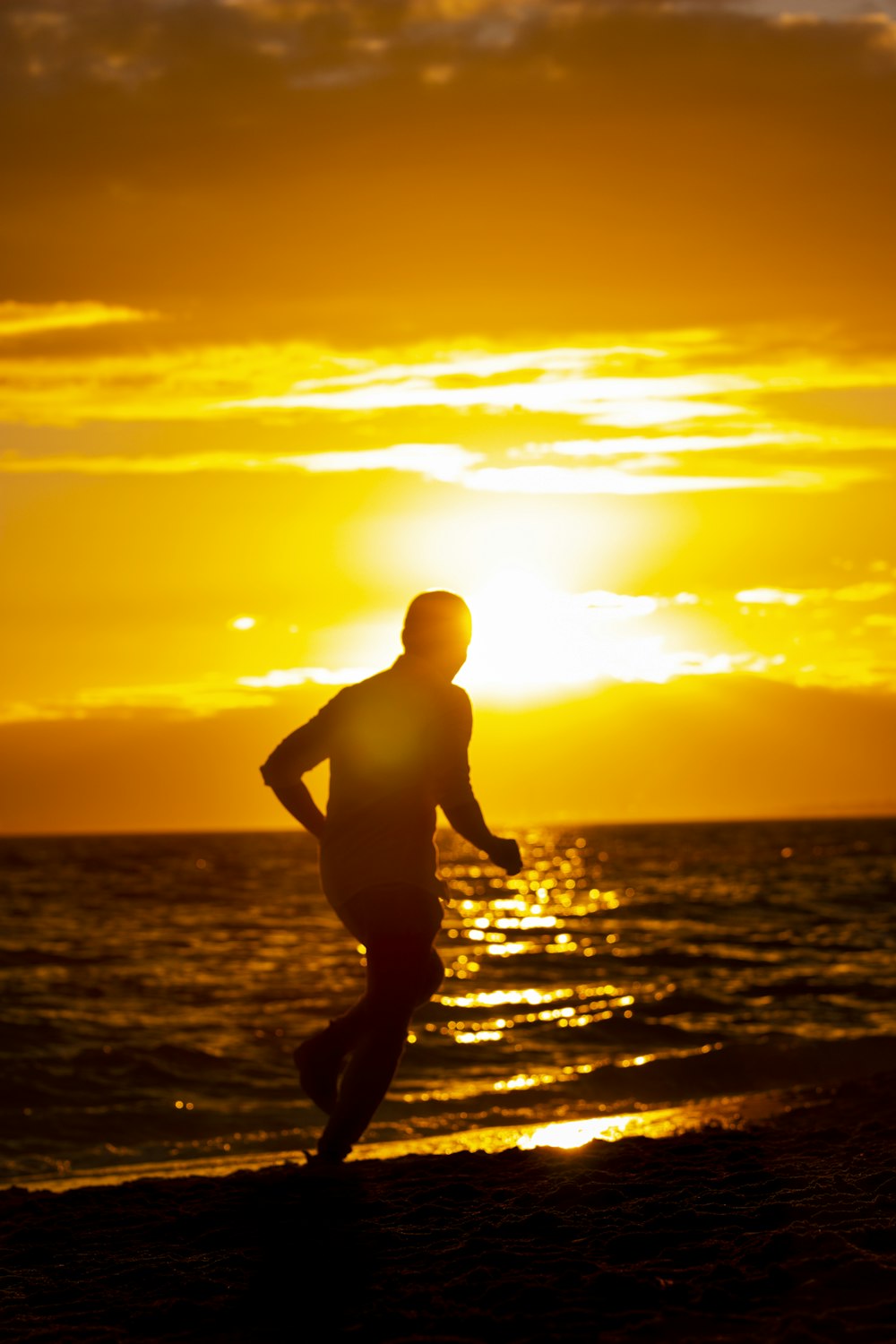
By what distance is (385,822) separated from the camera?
222 inches

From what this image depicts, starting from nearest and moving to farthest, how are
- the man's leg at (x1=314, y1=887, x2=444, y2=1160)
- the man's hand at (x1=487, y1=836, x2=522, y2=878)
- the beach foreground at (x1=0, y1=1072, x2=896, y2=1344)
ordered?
the beach foreground at (x1=0, y1=1072, x2=896, y2=1344) → the man's leg at (x1=314, y1=887, x2=444, y2=1160) → the man's hand at (x1=487, y1=836, x2=522, y2=878)

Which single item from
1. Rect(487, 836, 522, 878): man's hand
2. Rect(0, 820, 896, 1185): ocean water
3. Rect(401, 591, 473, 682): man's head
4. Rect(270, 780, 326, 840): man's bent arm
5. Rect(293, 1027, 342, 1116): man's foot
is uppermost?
Rect(401, 591, 473, 682): man's head

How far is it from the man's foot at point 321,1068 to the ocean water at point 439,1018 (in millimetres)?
2512

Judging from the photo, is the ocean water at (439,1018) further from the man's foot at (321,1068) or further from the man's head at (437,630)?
the man's head at (437,630)

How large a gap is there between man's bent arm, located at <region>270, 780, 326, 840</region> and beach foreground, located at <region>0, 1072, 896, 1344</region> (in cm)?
124

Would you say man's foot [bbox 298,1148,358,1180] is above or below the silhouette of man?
below

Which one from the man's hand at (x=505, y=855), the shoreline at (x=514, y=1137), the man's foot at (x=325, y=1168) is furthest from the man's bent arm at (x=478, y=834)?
the shoreline at (x=514, y=1137)

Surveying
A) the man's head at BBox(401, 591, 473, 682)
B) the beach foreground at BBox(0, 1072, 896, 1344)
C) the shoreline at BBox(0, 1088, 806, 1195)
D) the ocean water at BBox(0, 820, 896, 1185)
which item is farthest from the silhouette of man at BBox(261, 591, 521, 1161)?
the ocean water at BBox(0, 820, 896, 1185)

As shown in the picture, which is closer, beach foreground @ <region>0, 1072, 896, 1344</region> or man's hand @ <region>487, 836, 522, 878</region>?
beach foreground @ <region>0, 1072, 896, 1344</region>

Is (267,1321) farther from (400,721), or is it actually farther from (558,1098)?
(558,1098)

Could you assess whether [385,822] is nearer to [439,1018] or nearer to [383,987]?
[383,987]

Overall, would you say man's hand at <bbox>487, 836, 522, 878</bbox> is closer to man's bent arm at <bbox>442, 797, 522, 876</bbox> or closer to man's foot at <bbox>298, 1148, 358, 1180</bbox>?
man's bent arm at <bbox>442, 797, 522, 876</bbox>

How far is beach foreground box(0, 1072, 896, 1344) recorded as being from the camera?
3732 mm

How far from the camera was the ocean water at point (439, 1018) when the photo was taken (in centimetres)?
1032
